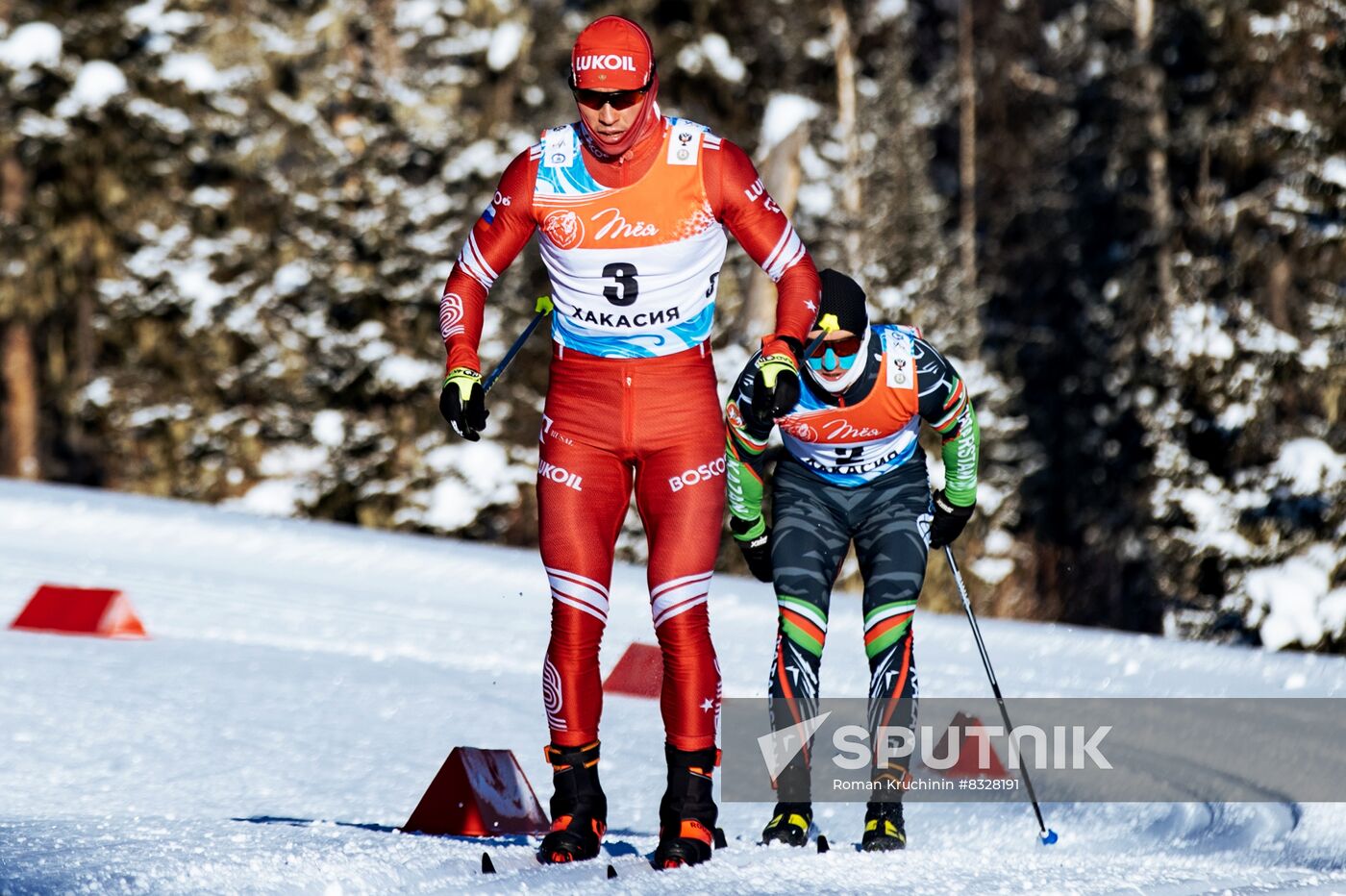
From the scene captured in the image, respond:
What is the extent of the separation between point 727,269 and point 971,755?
18.5 metres

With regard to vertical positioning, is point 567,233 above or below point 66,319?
below

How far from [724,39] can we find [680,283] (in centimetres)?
2596

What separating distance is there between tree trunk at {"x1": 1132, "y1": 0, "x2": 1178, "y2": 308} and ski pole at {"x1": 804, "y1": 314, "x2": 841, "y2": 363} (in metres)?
24.7

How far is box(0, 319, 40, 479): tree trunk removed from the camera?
1213 inches

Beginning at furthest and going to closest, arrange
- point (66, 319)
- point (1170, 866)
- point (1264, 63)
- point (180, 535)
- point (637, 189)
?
point (66, 319), point (1264, 63), point (180, 535), point (1170, 866), point (637, 189)

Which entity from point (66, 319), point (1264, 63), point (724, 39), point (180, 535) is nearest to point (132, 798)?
point (180, 535)

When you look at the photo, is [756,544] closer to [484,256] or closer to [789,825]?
[789,825]

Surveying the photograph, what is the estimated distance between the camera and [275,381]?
96.9 feet

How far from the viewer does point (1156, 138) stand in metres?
29.9

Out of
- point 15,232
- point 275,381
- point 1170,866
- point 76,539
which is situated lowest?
point 1170,866

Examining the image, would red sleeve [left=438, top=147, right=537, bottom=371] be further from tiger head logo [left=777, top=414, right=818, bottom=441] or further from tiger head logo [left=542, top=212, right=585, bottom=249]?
tiger head logo [left=777, top=414, right=818, bottom=441]

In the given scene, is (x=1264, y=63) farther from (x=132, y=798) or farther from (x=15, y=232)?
(x=132, y=798)

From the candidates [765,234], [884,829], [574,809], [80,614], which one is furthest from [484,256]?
[80,614]

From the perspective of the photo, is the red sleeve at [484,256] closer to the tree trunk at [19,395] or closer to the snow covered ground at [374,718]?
the snow covered ground at [374,718]
